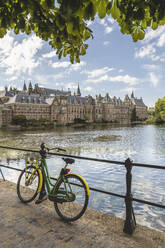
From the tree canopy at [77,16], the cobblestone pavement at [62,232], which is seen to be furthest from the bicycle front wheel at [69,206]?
the tree canopy at [77,16]

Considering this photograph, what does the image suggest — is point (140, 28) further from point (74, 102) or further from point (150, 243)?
point (74, 102)

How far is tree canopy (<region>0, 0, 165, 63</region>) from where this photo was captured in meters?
2.09

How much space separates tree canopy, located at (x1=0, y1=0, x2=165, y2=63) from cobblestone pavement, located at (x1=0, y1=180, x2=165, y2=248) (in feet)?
9.47

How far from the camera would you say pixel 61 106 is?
3846 inches

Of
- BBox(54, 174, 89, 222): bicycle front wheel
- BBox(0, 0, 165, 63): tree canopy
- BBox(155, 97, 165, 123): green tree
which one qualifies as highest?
BBox(155, 97, 165, 123): green tree

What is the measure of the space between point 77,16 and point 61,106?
316ft

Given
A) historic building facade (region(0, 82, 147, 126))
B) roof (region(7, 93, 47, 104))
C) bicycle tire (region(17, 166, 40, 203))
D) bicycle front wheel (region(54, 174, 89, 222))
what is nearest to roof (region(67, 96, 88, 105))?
historic building facade (region(0, 82, 147, 126))

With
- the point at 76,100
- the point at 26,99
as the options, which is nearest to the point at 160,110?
the point at 76,100

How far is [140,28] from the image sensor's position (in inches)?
100

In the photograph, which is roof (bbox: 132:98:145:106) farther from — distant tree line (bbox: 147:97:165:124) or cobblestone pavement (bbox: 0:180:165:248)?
cobblestone pavement (bbox: 0:180:165:248)

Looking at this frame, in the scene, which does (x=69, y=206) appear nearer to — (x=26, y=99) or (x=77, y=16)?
(x=77, y=16)

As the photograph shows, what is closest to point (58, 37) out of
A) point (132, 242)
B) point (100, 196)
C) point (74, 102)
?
point (132, 242)

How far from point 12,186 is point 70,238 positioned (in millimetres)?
3190

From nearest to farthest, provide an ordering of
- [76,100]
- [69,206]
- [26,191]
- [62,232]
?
[62,232]
[69,206]
[26,191]
[76,100]
